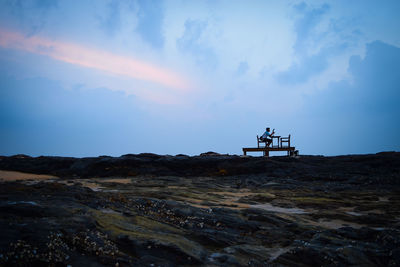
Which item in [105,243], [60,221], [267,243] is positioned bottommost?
[267,243]

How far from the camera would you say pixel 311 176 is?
1462cm

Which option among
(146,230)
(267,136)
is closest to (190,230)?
(146,230)

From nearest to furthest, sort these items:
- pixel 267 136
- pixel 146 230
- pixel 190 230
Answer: pixel 146 230, pixel 190 230, pixel 267 136

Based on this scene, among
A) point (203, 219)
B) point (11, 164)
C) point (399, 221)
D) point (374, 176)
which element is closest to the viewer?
point (203, 219)

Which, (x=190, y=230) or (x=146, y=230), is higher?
(x=146, y=230)

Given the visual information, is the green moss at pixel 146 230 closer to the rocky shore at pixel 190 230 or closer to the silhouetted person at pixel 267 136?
the rocky shore at pixel 190 230

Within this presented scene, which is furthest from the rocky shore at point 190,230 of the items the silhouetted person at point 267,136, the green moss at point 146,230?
the silhouetted person at point 267,136

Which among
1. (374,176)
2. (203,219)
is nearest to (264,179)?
(374,176)

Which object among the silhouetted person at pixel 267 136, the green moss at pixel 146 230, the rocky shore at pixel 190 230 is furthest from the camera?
the silhouetted person at pixel 267 136

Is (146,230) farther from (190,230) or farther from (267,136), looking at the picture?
(267,136)

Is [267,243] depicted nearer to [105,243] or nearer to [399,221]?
[105,243]

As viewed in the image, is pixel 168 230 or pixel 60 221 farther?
pixel 168 230

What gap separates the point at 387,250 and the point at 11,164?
21.9 metres

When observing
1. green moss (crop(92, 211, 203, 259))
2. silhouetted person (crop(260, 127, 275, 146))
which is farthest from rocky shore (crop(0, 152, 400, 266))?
silhouetted person (crop(260, 127, 275, 146))
